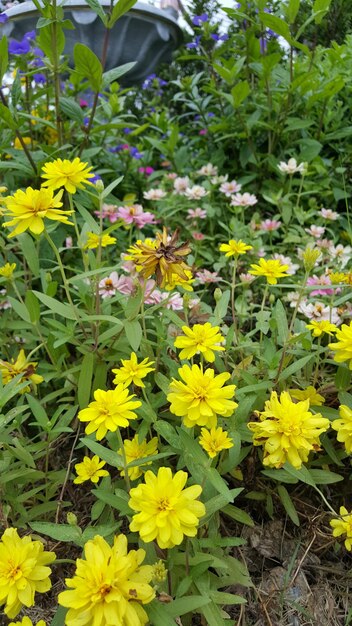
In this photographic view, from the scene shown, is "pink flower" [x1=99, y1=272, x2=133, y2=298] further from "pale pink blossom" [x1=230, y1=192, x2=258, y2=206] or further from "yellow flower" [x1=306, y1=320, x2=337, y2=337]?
"pale pink blossom" [x1=230, y1=192, x2=258, y2=206]

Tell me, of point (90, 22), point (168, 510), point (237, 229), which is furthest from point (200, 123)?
point (168, 510)

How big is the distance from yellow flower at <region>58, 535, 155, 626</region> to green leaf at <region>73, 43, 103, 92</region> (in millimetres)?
1424

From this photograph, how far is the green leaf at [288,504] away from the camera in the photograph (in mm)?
1098

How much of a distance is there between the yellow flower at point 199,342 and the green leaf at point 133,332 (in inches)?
4.5

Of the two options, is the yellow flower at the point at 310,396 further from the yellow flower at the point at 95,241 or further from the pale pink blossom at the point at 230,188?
the pale pink blossom at the point at 230,188

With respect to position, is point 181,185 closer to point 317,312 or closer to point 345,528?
point 317,312

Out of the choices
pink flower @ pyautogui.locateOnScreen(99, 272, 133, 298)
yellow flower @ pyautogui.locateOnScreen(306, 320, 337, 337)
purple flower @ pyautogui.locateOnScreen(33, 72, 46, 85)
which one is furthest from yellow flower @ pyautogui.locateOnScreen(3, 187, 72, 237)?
purple flower @ pyautogui.locateOnScreen(33, 72, 46, 85)

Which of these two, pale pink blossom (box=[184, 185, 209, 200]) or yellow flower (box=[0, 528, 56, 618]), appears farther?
pale pink blossom (box=[184, 185, 209, 200])

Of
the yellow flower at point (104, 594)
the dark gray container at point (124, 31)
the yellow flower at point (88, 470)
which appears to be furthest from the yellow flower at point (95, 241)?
the dark gray container at point (124, 31)

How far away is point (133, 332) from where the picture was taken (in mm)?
1126

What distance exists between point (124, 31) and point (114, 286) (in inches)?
129

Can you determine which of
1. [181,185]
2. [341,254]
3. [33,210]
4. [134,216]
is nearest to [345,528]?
[33,210]

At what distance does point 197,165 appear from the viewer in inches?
103

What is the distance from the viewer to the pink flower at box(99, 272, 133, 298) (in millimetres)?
1535
